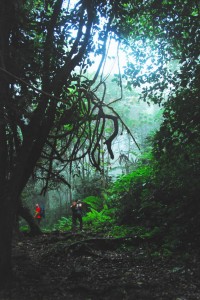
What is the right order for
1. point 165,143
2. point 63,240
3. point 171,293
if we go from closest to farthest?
point 171,293 < point 165,143 < point 63,240

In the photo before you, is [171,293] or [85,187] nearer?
[171,293]

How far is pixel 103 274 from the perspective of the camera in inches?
268

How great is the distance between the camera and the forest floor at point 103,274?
5547 mm

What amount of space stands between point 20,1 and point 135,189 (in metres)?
9.38

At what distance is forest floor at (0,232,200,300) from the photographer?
218 inches

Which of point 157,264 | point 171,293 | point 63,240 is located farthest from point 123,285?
point 63,240

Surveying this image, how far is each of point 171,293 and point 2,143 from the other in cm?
433

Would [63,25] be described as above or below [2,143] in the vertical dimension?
above

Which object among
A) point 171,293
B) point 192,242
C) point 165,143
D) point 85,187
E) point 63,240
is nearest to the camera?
point 171,293

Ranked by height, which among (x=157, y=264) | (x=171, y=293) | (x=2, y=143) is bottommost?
(x=171, y=293)

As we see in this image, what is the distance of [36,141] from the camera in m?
6.45

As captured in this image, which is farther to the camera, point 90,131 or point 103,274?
point 103,274

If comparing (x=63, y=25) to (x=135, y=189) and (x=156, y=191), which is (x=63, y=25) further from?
(x=135, y=189)

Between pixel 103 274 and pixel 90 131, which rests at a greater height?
pixel 90 131
